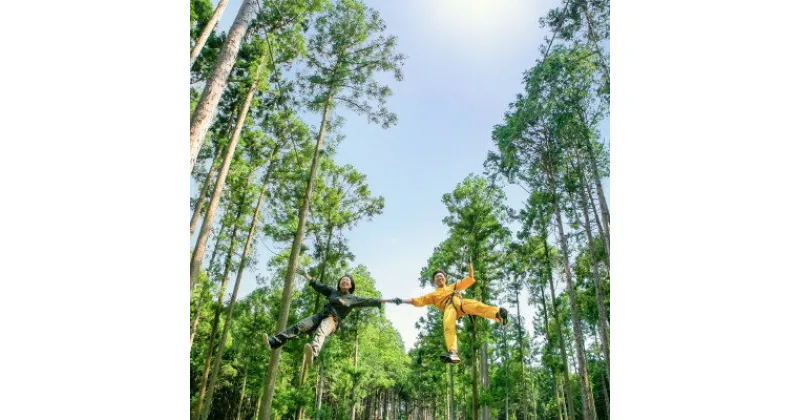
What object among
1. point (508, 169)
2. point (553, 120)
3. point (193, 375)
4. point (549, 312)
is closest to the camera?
point (553, 120)

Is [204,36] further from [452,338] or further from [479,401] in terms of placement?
[479,401]

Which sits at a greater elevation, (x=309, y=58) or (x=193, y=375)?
(x=309, y=58)

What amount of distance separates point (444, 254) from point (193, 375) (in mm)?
18929

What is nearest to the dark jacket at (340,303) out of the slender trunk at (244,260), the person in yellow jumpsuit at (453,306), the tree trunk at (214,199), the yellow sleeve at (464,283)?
the person in yellow jumpsuit at (453,306)

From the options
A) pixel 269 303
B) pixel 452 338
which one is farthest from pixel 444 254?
pixel 452 338

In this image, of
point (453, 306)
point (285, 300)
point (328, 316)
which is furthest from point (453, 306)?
point (285, 300)

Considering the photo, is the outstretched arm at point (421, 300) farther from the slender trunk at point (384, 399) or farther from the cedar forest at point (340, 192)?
the slender trunk at point (384, 399)

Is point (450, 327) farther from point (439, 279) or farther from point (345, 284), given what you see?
point (345, 284)

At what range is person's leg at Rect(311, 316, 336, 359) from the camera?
480 cm

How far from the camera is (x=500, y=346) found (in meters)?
21.7

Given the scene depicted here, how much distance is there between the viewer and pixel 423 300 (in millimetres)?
5609

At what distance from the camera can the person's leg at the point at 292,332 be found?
482 centimetres

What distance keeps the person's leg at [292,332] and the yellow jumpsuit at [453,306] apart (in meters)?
1.36
